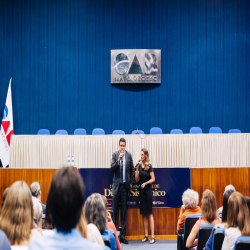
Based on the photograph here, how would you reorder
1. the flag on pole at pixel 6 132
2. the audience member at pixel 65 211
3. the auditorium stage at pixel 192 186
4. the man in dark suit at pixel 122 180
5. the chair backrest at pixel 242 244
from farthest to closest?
the flag on pole at pixel 6 132 < the auditorium stage at pixel 192 186 < the man in dark suit at pixel 122 180 < the chair backrest at pixel 242 244 < the audience member at pixel 65 211

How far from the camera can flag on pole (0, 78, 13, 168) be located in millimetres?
10273

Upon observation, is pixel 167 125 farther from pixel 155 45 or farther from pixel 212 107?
pixel 155 45

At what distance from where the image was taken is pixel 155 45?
12.0 metres

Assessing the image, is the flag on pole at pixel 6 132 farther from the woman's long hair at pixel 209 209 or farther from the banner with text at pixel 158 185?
the woman's long hair at pixel 209 209

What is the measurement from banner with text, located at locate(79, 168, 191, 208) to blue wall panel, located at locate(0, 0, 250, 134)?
18.2 feet

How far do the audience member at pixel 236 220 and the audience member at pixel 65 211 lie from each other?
71.5 inches

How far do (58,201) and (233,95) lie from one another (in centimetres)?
1143

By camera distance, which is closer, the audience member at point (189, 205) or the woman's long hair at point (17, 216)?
the woman's long hair at point (17, 216)

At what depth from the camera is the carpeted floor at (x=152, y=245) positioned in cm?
573

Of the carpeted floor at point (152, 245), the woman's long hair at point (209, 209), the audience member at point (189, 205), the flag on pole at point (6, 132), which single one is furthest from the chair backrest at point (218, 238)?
the flag on pole at point (6, 132)

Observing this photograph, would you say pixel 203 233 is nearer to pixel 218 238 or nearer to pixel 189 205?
pixel 218 238

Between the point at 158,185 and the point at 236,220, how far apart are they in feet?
12.2

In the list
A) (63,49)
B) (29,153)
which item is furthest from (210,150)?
(63,49)

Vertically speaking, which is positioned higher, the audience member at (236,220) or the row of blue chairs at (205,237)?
the audience member at (236,220)
